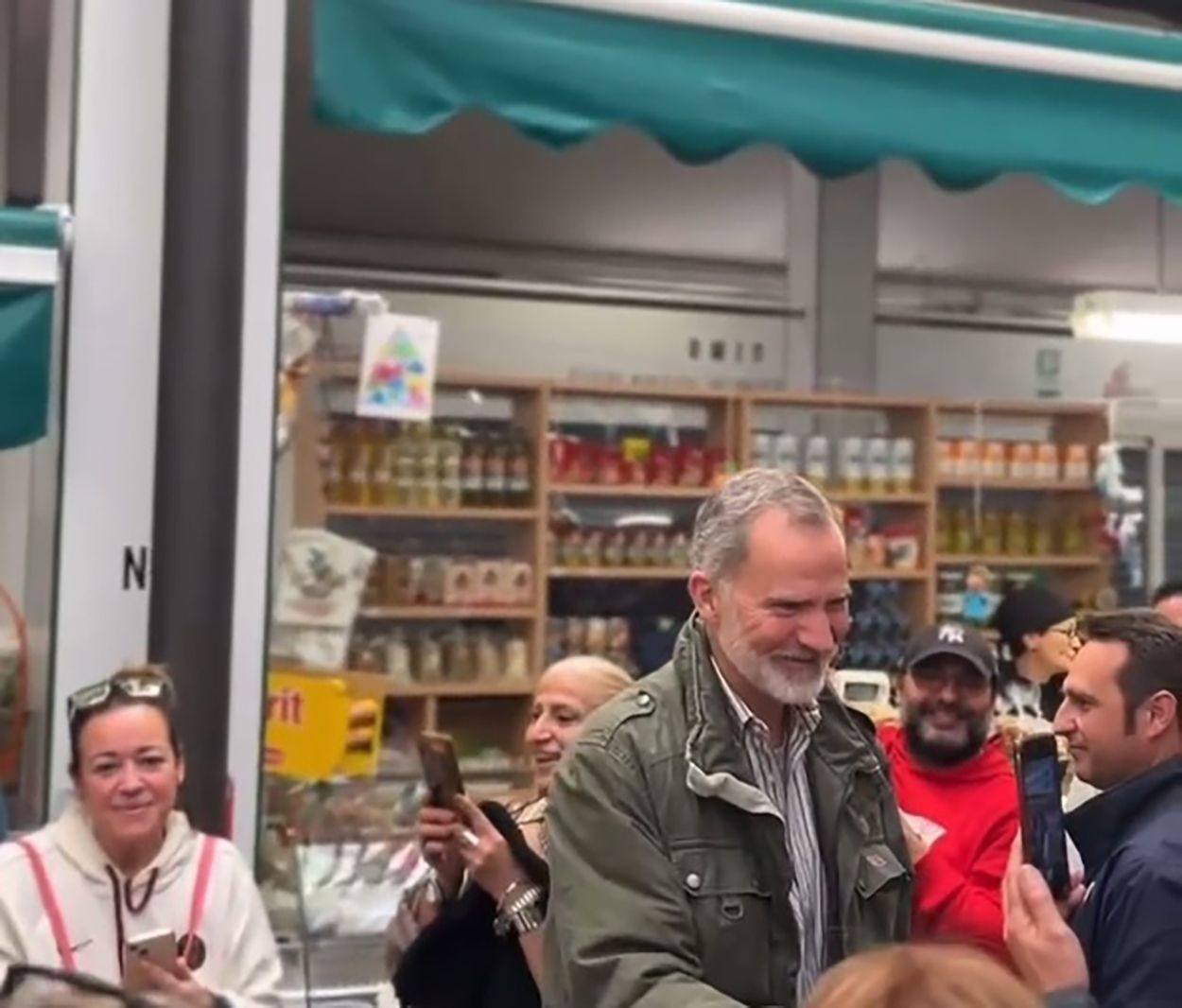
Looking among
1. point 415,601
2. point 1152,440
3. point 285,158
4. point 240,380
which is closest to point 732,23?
point 285,158

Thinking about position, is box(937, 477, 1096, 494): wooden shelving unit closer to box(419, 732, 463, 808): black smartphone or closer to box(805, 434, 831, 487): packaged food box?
box(805, 434, 831, 487): packaged food box

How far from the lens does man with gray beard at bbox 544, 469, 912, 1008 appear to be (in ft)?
7.57

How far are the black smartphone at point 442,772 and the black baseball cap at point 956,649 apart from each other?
1.16 m

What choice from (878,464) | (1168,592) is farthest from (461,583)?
(1168,592)

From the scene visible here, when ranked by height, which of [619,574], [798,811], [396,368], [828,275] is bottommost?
[798,811]

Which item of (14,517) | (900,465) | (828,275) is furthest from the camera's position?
(828,275)

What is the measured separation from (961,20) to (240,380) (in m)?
1.87

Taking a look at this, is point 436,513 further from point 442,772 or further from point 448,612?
point 442,772

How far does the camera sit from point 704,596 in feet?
8.01

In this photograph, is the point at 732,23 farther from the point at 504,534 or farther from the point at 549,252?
the point at 549,252

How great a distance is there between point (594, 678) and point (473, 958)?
0.61m

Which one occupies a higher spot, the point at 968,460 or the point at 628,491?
the point at 968,460

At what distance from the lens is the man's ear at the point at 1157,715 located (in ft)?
8.92

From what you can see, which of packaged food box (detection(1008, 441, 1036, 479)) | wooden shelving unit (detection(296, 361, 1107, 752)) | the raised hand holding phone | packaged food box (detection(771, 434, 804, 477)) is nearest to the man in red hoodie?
the raised hand holding phone
